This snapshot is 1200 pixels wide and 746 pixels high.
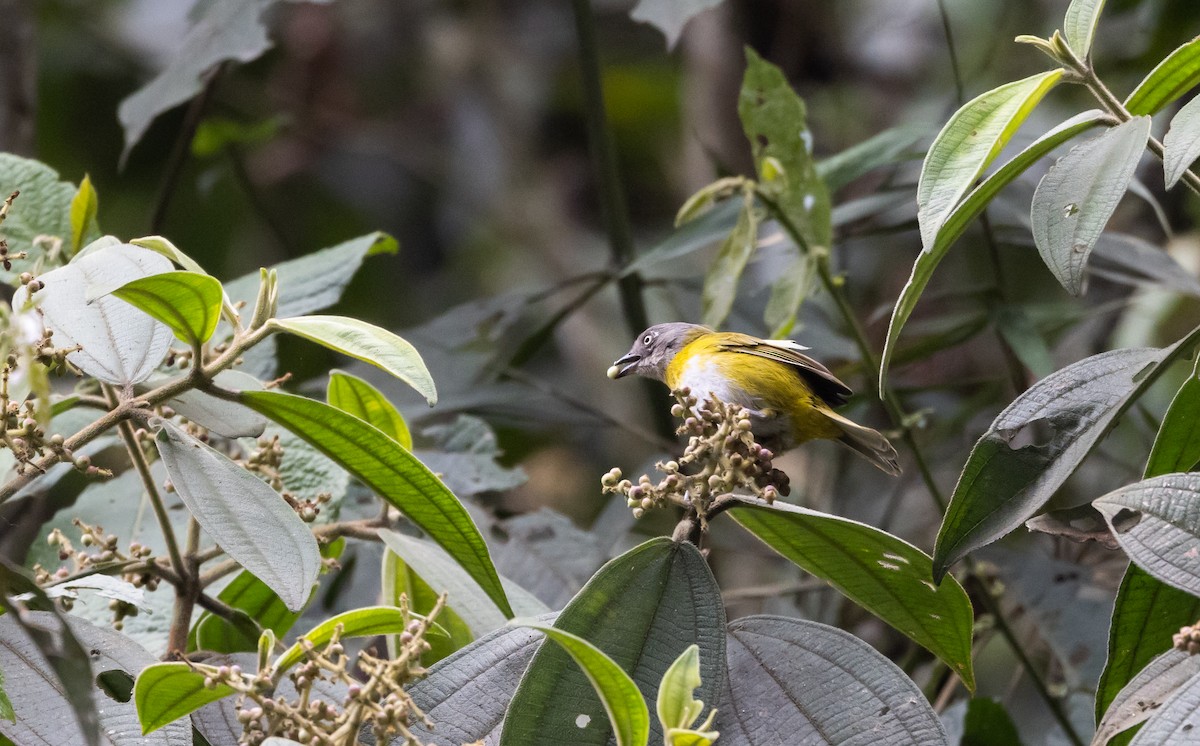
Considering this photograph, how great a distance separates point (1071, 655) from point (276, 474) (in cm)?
142

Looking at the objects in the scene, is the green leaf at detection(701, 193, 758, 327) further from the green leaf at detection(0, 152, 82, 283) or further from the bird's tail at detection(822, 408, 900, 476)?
the green leaf at detection(0, 152, 82, 283)

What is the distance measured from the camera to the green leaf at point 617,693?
0.92m

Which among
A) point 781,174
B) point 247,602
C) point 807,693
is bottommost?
point 247,602

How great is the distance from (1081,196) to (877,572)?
410 millimetres

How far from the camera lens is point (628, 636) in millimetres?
1124

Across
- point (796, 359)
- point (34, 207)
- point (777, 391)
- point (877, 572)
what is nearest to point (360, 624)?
point (877, 572)

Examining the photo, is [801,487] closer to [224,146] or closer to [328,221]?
[224,146]

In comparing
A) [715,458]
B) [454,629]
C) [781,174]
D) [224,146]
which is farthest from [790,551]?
[224,146]

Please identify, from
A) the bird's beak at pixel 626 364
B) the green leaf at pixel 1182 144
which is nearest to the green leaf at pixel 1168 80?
the green leaf at pixel 1182 144

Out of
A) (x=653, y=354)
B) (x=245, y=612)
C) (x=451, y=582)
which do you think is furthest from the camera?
(x=653, y=354)

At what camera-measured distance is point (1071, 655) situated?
2.08m

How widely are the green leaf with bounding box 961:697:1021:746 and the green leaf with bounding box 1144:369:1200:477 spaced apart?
74 cm

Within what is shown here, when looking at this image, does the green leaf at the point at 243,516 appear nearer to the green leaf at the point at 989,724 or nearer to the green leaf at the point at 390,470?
the green leaf at the point at 390,470

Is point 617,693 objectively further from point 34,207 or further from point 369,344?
point 34,207
